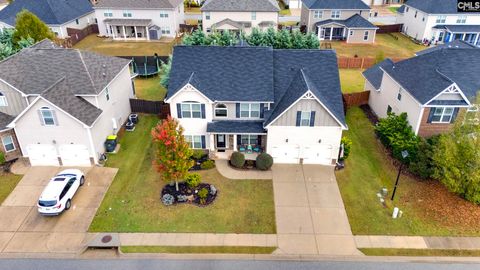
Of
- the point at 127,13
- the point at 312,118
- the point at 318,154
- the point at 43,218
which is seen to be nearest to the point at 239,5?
the point at 127,13

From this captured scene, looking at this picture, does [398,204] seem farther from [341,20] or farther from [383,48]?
[341,20]

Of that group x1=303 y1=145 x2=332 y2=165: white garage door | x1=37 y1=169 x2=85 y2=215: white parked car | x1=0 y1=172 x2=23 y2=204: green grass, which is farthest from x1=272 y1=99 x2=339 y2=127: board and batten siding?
x1=0 y1=172 x2=23 y2=204: green grass

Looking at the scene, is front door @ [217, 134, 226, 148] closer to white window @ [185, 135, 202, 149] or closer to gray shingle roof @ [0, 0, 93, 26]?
white window @ [185, 135, 202, 149]

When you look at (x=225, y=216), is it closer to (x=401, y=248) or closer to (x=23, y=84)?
(x=401, y=248)

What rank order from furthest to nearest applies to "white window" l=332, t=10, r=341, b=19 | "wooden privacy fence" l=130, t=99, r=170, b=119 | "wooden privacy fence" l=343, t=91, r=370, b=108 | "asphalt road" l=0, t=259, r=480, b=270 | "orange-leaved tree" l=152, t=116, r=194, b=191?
"white window" l=332, t=10, r=341, b=19 < "wooden privacy fence" l=343, t=91, r=370, b=108 < "wooden privacy fence" l=130, t=99, r=170, b=119 < "orange-leaved tree" l=152, t=116, r=194, b=191 < "asphalt road" l=0, t=259, r=480, b=270

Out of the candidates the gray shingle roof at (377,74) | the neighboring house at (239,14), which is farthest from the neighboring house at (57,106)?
the neighboring house at (239,14)
